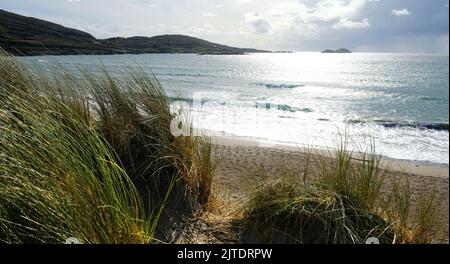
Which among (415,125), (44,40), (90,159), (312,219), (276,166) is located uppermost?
(44,40)

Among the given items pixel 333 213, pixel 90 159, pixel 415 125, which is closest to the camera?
pixel 90 159

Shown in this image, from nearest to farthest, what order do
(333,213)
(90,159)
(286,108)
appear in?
1. (90,159)
2. (333,213)
3. (286,108)

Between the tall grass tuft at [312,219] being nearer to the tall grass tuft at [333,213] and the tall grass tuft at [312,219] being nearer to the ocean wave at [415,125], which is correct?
the tall grass tuft at [333,213]

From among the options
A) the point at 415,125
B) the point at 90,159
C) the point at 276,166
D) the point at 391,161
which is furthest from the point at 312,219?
the point at 415,125

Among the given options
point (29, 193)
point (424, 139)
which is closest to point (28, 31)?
point (29, 193)

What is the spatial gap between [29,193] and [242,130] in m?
10.4

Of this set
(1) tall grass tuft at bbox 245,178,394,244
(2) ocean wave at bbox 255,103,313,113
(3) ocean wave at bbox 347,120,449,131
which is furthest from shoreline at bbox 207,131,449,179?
(2) ocean wave at bbox 255,103,313,113

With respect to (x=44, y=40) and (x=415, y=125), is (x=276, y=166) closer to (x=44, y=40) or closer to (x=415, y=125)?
(x=44, y=40)

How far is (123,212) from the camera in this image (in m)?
1.99

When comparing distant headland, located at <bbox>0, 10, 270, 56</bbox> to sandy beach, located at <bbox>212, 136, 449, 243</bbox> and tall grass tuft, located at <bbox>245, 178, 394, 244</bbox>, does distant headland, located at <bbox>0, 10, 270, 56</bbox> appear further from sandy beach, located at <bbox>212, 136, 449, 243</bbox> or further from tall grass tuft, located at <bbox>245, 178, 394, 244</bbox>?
tall grass tuft, located at <bbox>245, 178, 394, 244</bbox>

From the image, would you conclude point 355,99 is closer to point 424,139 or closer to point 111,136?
point 424,139

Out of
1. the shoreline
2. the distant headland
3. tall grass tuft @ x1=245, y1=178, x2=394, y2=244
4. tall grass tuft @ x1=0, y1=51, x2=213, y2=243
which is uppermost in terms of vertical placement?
the distant headland

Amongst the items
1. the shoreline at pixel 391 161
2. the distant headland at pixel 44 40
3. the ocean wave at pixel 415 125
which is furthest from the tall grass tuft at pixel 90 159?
the ocean wave at pixel 415 125

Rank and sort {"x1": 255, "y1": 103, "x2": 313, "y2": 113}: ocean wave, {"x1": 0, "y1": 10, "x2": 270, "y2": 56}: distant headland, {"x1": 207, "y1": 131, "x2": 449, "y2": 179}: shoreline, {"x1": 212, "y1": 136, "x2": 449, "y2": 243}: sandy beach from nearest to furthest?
{"x1": 0, "y1": 10, "x2": 270, "y2": 56}: distant headland, {"x1": 212, "y1": 136, "x2": 449, "y2": 243}: sandy beach, {"x1": 207, "y1": 131, "x2": 449, "y2": 179}: shoreline, {"x1": 255, "y1": 103, "x2": 313, "y2": 113}: ocean wave
